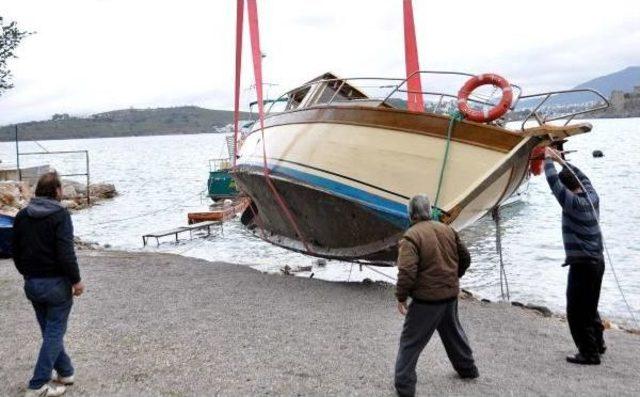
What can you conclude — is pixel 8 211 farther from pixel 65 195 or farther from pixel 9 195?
pixel 65 195

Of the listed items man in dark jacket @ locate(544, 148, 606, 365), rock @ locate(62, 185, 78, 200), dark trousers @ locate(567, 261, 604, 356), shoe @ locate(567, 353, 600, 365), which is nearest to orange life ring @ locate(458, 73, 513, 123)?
man in dark jacket @ locate(544, 148, 606, 365)

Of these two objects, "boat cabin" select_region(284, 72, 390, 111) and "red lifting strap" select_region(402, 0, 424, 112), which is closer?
"red lifting strap" select_region(402, 0, 424, 112)

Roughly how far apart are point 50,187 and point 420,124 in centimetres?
601

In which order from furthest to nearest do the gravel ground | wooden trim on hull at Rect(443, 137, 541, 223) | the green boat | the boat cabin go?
the green boat → the boat cabin → wooden trim on hull at Rect(443, 137, 541, 223) → the gravel ground

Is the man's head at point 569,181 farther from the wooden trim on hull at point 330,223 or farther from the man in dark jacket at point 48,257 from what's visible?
the man in dark jacket at point 48,257

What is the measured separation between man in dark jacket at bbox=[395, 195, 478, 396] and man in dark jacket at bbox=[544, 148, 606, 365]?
1.64 m

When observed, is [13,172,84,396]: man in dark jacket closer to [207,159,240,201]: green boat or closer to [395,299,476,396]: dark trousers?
[395,299,476,396]: dark trousers

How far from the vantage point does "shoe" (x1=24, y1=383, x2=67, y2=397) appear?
17.6 feet

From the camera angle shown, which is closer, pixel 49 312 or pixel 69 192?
pixel 49 312

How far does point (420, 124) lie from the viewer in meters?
9.84

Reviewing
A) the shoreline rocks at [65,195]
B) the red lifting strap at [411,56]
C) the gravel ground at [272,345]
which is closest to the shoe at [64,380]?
the gravel ground at [272,345]

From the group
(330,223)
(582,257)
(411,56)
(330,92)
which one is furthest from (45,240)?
(411,56)

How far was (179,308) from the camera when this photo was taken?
9.32 meters

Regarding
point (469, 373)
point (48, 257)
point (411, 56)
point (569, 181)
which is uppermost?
point (411, 56)
